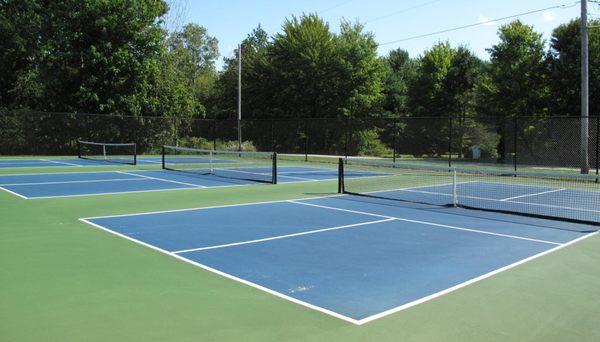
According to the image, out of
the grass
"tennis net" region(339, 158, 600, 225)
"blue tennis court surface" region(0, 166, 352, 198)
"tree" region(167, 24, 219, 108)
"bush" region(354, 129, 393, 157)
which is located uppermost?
"tree" region(167, 24, 219, 108)

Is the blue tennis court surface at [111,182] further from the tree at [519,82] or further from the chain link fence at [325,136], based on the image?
the tree at [519,82]

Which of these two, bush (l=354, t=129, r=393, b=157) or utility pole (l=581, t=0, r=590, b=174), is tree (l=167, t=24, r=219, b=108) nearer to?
bush (l=354, t=129, r=393, b=157)

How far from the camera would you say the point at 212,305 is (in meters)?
5.30

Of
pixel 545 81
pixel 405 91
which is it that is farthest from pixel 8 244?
pixel 405 91

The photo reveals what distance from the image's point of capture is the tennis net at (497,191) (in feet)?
39.9

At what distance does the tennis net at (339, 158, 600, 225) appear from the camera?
39.9ft

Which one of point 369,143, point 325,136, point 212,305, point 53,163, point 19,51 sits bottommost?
point 212,305

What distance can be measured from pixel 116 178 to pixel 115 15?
778 inches

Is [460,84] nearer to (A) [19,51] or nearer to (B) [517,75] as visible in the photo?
(B) [517,75]

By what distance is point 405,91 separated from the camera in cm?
5503


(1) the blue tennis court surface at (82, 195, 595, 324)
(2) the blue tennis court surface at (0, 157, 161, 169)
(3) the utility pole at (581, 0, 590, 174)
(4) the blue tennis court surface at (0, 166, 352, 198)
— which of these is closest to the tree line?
(2) the blue tennis court surface at (0, 157, 161, 169)

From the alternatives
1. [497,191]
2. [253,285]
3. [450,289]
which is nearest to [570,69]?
[497,191]

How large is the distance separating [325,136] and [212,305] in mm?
32153

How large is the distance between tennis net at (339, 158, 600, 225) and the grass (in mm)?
4363
